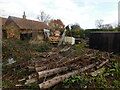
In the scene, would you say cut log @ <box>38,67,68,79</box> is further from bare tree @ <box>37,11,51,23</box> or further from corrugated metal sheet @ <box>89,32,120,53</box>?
bare tree @ <box>37,11,51,23</box>

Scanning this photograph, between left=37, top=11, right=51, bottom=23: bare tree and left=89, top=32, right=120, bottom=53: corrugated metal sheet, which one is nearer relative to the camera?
left=89, top=32, right=120, bottom=53: corrugated metal sheet

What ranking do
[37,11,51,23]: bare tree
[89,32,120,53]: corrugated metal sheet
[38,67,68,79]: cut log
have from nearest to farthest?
[38,67,68,79]: cut log → [89,32,120,53]: corrugated metal sheet → [37,11,51,23]: bare tree

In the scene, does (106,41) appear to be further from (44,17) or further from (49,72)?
(44,17)

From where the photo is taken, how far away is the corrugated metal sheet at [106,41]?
7514 millimetres

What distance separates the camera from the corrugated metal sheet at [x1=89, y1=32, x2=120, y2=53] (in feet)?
24.7

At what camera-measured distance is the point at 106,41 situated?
8.32 meters

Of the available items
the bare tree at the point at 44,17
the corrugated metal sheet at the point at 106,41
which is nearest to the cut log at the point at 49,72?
the corrugated metal sheet at the point at 106,41

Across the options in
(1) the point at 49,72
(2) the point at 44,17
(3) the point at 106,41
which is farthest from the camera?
(2) the point at 44,17

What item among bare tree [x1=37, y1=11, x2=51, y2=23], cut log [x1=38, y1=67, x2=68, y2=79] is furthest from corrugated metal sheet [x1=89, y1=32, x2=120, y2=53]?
bare tree [x1=37, y1=11, x2=51, y2=23]

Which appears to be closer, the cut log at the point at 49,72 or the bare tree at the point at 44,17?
the cut log at the point at 49,72

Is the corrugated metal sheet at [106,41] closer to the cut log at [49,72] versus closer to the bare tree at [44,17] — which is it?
the cut log at [49,72]

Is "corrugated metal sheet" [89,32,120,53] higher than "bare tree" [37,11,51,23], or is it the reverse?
"bare tree" [37,11,51,23]

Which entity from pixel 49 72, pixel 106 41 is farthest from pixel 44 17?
pixel 49 72

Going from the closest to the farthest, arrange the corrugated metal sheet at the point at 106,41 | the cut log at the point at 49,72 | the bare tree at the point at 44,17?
the cut log at the point at 49,72
the corrugated metal sheet at the point at 106,41
the bare tree at the point at 44,17
